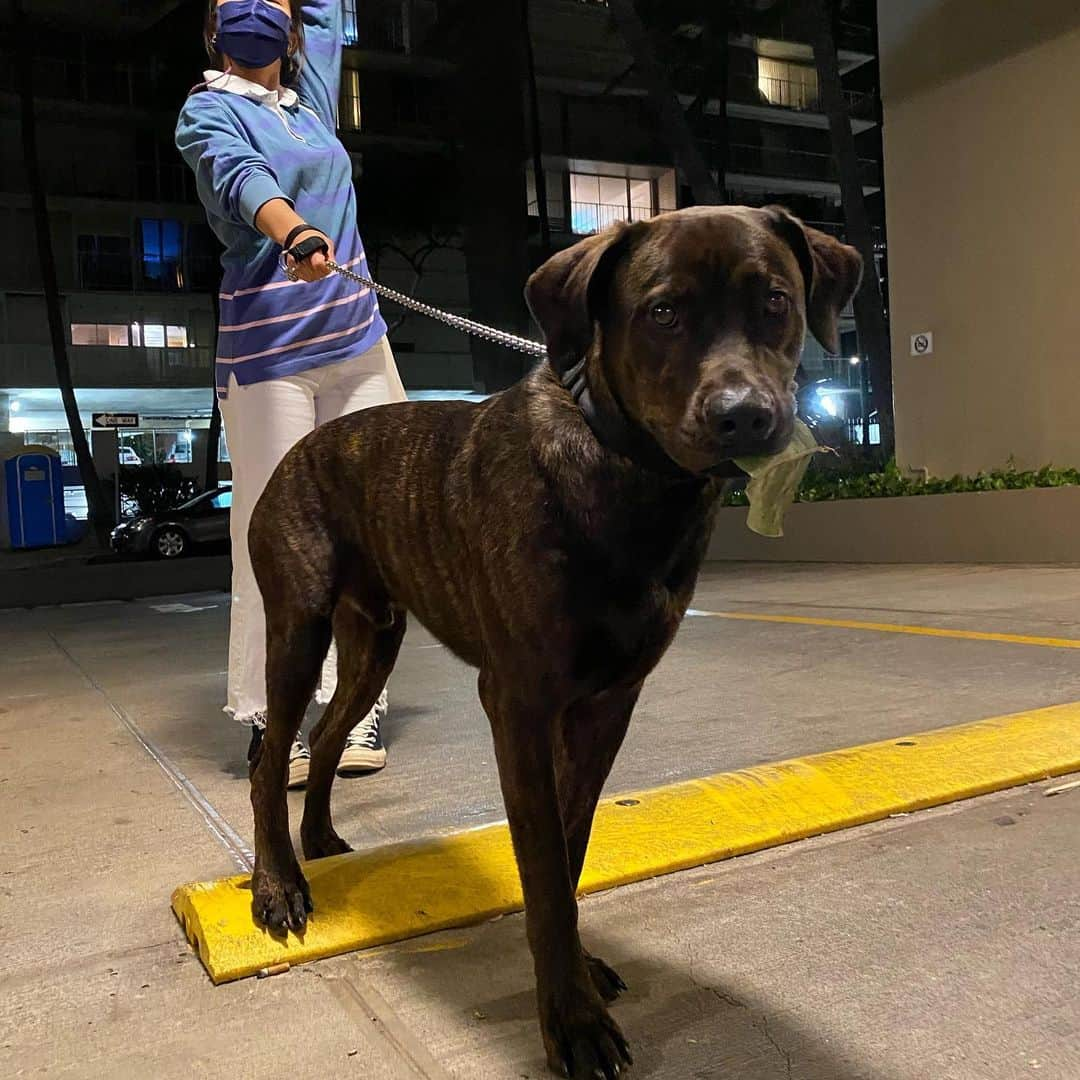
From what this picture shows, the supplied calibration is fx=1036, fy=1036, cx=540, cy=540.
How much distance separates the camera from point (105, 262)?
2261cm

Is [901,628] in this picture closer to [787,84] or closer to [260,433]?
[260,433]

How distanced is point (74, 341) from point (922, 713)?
22377 millimetres

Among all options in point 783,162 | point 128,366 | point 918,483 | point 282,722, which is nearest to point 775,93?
point 783,162

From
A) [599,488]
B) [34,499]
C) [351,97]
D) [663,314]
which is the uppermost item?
[351,97]

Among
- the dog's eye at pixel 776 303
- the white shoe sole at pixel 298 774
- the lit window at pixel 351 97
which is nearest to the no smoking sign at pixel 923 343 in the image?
the white shoe sole at pixel 298 774

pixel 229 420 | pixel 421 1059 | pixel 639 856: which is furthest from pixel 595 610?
pixel 229 420

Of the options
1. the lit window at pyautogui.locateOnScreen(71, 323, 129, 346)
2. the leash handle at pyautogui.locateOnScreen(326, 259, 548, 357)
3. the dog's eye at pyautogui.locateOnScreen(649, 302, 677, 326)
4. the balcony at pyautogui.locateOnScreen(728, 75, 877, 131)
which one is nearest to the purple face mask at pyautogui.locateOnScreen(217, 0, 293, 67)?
the leash handle at pyautogui.locateOnScreen(326, 259, 548, 357)

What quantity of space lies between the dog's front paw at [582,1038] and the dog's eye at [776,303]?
39.7 inches

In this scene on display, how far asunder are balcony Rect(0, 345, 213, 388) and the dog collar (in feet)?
72.6

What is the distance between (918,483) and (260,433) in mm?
7965

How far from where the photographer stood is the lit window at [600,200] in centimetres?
2166

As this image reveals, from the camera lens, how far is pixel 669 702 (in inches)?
146

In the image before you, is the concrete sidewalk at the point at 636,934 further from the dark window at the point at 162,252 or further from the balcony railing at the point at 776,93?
the balcony railing at the point at 776,93

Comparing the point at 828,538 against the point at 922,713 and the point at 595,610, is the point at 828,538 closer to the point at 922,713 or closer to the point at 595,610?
the point at 922,713
